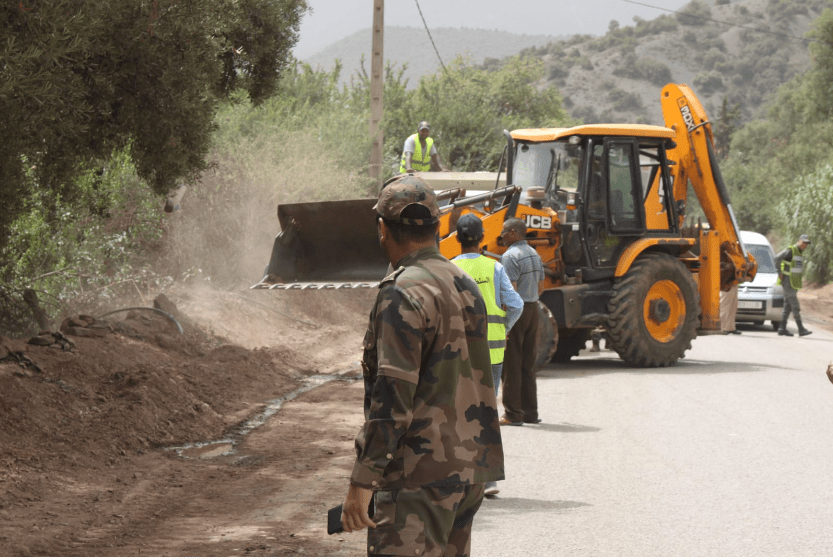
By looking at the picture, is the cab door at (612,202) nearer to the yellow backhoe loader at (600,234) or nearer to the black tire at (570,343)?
the yellow backhoe loader at (600,234)

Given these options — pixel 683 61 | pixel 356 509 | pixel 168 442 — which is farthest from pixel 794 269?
pixel 683 61

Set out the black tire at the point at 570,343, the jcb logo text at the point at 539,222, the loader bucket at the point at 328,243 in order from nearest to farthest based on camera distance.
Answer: the loader bucket at the point at 328,243 → the jcb logo text at the point at 539,222 → the black tire at the point at 570,343

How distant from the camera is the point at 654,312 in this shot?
14.8 m

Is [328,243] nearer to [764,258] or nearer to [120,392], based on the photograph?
[120,392]

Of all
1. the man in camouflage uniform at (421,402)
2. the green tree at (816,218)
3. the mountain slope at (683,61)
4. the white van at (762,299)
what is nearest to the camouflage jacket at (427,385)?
the man in camouflage uniform at (421,402)

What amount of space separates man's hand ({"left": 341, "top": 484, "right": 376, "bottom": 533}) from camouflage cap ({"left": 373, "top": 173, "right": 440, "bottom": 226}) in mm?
884

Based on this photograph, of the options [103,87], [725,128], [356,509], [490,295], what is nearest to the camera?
[356,509]

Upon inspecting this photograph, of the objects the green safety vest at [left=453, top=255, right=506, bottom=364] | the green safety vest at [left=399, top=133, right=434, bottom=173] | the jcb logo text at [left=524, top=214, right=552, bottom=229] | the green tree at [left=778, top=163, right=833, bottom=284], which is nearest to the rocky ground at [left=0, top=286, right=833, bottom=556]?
the green safety vest at [left=453, top=255, right=506, bottom=364]

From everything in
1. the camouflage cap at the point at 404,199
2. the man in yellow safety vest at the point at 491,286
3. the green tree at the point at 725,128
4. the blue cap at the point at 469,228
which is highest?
the green tree at the point at 725,128

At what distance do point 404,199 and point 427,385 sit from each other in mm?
613

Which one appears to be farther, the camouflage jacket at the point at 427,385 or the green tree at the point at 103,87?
the green tree at the point at 103,87

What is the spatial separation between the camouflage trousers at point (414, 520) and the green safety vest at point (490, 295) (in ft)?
13.4

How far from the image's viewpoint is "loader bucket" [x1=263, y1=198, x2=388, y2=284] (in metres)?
13.6

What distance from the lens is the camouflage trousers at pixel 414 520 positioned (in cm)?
327
